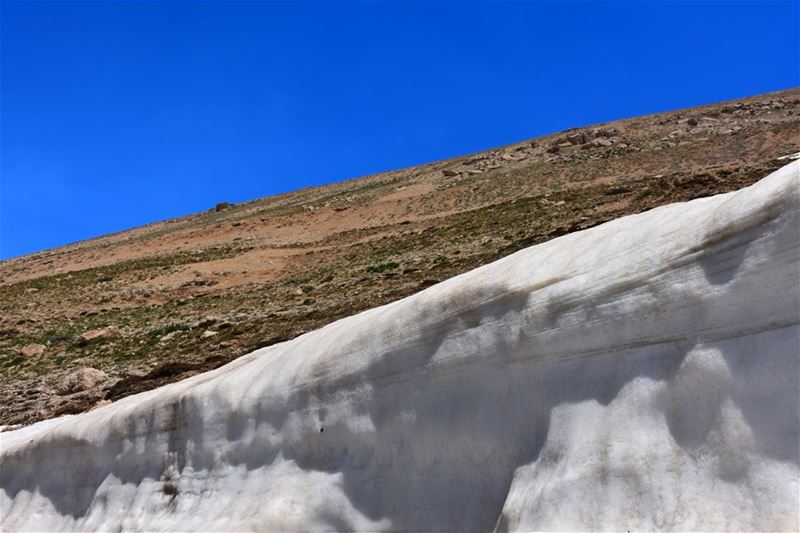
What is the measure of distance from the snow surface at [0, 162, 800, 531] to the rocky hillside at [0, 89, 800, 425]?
5.71m

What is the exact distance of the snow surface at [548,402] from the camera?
458 centimetres

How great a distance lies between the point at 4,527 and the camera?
1080cm

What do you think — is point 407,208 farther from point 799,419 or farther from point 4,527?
point 799,419

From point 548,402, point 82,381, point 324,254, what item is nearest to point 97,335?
point 82,381

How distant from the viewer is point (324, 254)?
3569cm

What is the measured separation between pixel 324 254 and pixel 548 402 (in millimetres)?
30452

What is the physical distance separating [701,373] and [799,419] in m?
0.65

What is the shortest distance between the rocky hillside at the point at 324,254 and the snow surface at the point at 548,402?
5.71 metres

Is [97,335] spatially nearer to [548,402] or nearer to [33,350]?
[33,350]

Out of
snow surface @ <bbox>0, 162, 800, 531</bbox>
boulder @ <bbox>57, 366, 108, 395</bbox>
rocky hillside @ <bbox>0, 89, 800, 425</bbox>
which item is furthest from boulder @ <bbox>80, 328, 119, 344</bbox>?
snow surface @ <bbox>0, 162, 800, 531</bbox>

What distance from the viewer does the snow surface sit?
4582mm

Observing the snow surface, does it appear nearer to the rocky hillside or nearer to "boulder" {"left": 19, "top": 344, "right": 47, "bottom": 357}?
Answer: the rocky hillside

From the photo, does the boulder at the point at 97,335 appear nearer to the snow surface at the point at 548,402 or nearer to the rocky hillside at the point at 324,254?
the rocky hillside at the point at 324,254

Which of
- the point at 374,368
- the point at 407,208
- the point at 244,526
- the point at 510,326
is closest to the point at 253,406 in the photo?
the point at 244,526
